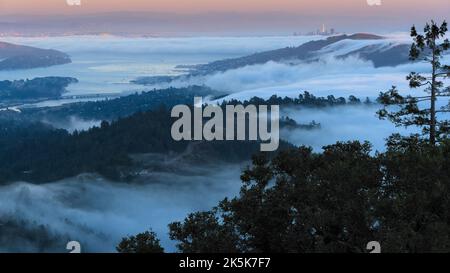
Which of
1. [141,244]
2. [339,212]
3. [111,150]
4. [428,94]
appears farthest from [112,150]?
[339,212]

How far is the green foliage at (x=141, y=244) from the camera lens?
14664 mm

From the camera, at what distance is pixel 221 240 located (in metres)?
15.1

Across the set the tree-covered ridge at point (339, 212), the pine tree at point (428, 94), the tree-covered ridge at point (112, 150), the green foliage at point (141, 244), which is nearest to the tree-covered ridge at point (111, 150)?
the tree-covered ridge at point (112, 150)

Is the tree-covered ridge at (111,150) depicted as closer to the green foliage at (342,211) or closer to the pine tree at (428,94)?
the pine tree at (428,94)

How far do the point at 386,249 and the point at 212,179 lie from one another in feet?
460

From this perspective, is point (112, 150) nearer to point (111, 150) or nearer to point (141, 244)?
point (111, 150)

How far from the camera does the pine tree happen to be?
2595 cm

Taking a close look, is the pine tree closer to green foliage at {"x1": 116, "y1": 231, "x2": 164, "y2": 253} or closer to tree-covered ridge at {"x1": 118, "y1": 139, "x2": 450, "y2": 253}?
tree-covered ridge at {"x1": 118, "y1": 139, "x2": 450, "y2": 253}

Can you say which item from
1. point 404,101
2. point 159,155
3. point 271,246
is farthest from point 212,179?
point 271,246

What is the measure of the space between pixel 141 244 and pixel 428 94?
1772 centimetres

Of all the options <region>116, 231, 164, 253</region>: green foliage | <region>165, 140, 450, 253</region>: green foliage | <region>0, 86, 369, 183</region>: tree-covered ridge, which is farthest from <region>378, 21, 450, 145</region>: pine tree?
<region>0, 86, 369, 183</region>: tree-covered ridge

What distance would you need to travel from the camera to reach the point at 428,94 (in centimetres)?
2689

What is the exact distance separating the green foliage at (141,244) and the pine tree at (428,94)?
50.6 feet
